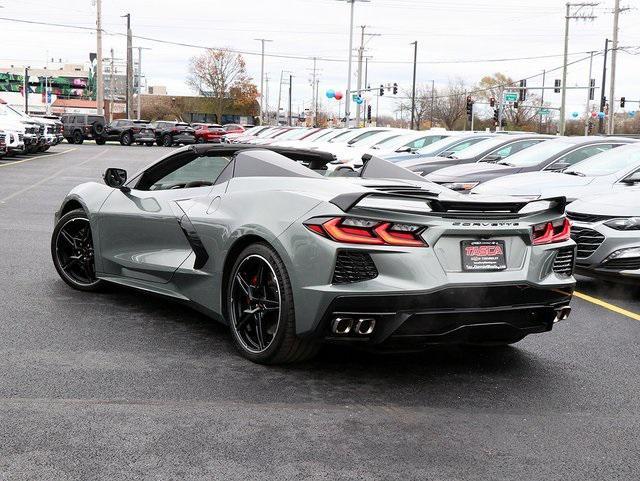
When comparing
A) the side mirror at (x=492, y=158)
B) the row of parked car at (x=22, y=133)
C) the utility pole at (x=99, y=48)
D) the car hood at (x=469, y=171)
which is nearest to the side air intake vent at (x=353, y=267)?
the car hood at (x=469, y=171)

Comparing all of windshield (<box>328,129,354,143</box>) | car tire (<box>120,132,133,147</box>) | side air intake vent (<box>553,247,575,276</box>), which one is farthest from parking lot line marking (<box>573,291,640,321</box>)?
car tire (<box>120,132,133,147</box>)

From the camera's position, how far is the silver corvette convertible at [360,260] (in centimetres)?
470

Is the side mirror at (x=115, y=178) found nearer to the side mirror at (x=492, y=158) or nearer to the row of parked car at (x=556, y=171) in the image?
the row of parked car at (x=556, y=171)

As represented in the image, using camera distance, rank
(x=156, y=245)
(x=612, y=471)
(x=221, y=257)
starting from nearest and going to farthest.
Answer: (x=612, y=471) < (x=221, y=257) < (x=156, y=245)

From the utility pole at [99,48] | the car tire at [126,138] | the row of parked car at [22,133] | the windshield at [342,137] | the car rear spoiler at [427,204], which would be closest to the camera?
the car rear spoiler at [427,204]

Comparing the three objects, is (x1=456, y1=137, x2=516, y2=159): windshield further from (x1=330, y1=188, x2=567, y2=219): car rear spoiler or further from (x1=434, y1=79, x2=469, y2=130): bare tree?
(x1=434, y1=79, x2=469, y2=130): bare tree

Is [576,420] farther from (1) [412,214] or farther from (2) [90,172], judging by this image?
(2) [90,172]

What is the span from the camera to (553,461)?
3902 mm

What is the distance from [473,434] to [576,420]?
0.64 metres

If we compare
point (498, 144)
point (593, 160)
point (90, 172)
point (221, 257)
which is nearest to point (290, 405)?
point (221, 257)

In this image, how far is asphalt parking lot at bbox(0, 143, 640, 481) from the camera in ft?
12.4

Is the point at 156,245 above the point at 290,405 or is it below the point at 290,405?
above

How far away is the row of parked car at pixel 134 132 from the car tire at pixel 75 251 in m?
45.8

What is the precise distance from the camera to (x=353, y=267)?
4.70 m
